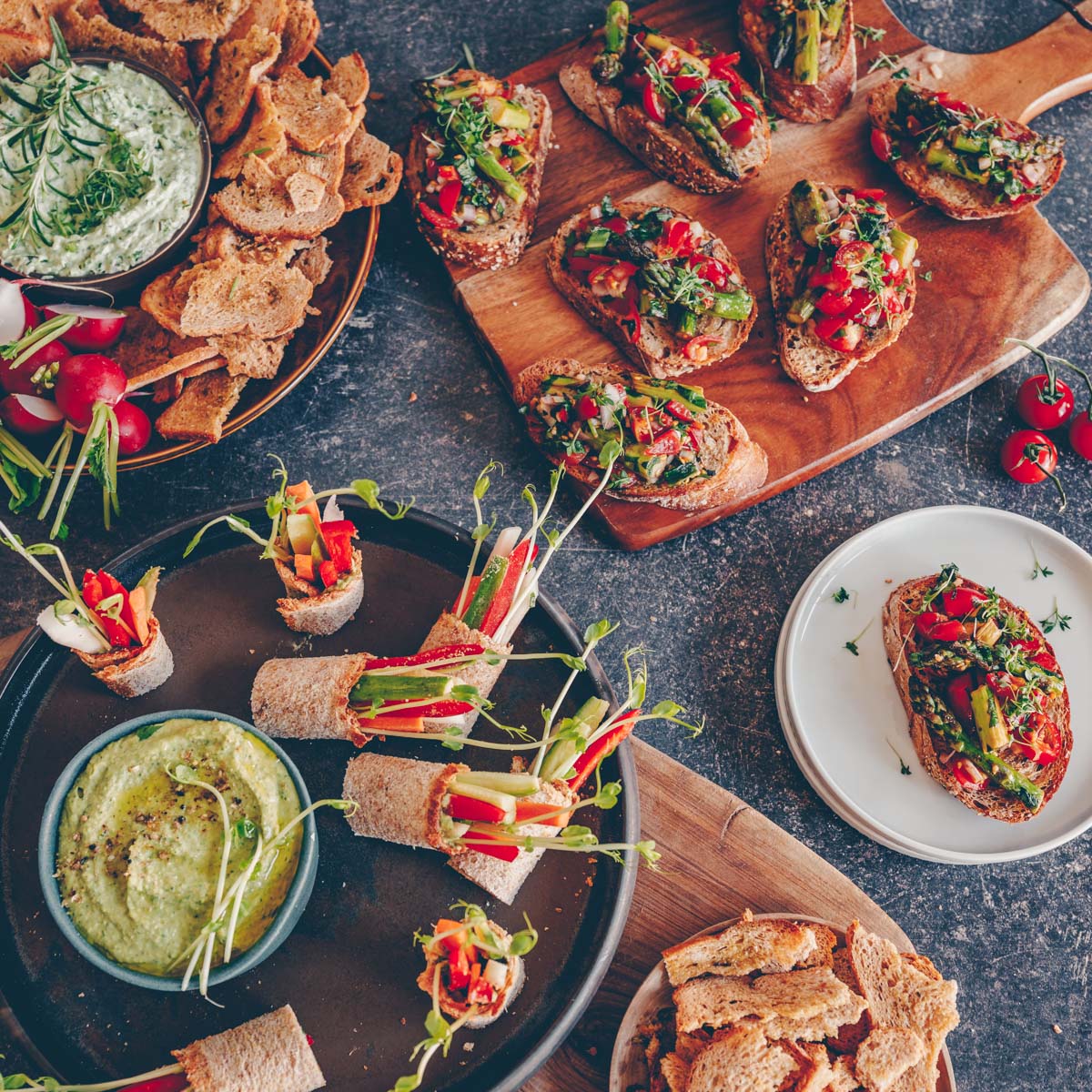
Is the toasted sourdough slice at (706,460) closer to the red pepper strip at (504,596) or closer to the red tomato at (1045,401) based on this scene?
the red pepper strip at (504,596)

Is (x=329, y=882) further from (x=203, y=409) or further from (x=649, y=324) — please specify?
(x=649, y=324)

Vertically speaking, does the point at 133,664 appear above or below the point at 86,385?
below

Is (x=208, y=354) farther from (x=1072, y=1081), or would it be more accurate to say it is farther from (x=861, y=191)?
(x=1072, y=1081)

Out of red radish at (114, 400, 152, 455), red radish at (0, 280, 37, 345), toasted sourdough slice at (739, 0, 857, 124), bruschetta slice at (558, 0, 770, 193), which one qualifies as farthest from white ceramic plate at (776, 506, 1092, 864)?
red radish at (0, 280, 37, 345)

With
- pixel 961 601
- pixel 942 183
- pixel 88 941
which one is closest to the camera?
pixel 88 941

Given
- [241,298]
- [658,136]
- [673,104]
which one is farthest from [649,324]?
→ [241,298]

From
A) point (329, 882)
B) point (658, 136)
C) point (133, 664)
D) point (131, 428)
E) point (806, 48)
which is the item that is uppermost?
point (806, 48)

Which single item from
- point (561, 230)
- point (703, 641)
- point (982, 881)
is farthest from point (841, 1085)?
point (561, 230)
